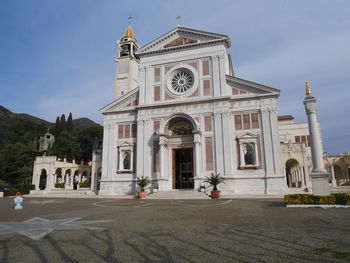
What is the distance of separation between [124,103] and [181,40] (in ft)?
34.7

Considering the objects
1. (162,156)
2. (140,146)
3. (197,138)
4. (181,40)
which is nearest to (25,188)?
(140,146)

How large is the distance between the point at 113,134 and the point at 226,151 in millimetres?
14201

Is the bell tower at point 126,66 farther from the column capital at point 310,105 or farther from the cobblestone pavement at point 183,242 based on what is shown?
the cobblestone pavement at point 183,242

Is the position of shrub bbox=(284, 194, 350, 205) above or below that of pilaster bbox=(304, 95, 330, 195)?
below

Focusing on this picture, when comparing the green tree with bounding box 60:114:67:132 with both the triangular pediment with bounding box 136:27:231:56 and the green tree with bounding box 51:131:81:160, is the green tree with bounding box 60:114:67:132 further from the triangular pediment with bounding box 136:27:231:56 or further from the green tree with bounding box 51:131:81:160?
the triangular pediment with bounding box 136:27:231:56

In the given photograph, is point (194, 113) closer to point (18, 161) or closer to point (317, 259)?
point (317, 259)

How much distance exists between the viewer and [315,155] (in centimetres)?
1684

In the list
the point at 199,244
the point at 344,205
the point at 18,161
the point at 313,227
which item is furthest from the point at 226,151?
the point at 18,161

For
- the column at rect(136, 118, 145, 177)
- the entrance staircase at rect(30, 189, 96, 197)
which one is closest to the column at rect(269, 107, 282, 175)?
the column at rect(136, 118, 145, 177)

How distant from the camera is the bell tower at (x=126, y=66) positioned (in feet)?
168

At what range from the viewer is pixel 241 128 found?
2764 centimetres

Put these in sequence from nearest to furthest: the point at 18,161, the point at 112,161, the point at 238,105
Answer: the point at 238,105
the point at 112,161
the point at 18,161

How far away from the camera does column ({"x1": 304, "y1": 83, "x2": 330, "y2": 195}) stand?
15.8m

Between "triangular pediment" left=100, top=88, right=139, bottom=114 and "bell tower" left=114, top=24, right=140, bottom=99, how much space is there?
18137 mm
